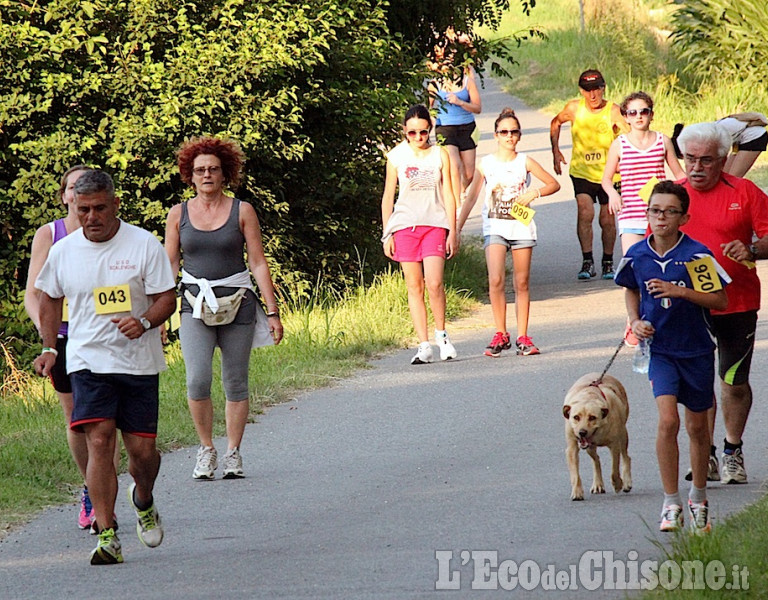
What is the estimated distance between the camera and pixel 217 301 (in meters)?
8.30

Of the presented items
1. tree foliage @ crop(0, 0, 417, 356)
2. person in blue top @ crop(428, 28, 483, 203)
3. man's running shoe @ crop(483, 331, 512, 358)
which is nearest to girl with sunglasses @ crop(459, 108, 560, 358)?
man's running shoe @ crop(483, 331, 512, 358)

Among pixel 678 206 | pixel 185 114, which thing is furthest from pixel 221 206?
pixel 185 114

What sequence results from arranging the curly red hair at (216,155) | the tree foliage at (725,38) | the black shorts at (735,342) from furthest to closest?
the tree foliage at (725,38) < the curly red hair at (216,155) < the black shorts at (735,342)

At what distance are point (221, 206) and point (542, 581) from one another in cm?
333

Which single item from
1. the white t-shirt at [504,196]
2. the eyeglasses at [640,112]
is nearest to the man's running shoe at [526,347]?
the white t-shirt at [504,196]

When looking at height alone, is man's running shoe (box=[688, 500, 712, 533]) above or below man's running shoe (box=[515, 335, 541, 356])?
above

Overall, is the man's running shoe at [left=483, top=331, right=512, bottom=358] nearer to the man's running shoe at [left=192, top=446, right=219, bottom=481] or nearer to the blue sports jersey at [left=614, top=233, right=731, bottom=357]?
the man's running shoe at [left=192, top=446, right=219, bottom=481]

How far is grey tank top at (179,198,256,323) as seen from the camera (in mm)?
8320

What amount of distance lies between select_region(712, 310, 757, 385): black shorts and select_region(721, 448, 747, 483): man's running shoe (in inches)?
15.5

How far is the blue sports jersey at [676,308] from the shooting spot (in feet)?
21.9

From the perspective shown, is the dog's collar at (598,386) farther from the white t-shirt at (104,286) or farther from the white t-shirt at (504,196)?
the white t-shirt at (504,196)

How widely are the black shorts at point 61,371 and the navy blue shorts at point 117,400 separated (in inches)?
14.4

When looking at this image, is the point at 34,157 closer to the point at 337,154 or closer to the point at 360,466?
the point at 337,154

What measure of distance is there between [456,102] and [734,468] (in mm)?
10230
